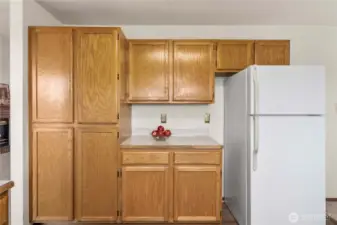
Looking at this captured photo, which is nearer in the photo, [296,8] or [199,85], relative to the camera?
[296,8]

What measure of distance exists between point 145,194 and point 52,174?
0.98m

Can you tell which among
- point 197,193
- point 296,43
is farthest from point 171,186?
point 296,43

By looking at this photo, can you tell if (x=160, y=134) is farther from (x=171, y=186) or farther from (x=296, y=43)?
(x=296, y=43)

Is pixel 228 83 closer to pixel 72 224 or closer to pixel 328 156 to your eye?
pixel 328 156

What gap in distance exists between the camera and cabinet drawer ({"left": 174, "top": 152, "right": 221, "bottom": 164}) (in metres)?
2.80

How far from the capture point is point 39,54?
272 centimetres

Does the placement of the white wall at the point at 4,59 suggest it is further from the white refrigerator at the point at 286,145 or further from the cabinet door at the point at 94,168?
the white refrigerator at the point at 286,145

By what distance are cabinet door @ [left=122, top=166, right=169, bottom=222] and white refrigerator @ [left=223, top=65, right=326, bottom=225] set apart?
875 millimetres

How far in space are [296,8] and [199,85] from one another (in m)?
1.37

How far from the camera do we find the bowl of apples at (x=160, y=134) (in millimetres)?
3348

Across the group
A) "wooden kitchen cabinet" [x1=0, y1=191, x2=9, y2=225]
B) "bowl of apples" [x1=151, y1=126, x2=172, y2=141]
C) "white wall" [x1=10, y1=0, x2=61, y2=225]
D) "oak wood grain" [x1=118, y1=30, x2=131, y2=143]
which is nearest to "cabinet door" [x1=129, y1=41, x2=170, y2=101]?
"oak wood grain" [x1=118, y1=30, x2=131, y2=143]

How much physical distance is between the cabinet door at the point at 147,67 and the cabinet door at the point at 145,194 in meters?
0.96

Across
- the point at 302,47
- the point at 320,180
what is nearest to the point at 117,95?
the point at 320,180

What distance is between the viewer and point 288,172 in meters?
2.47
